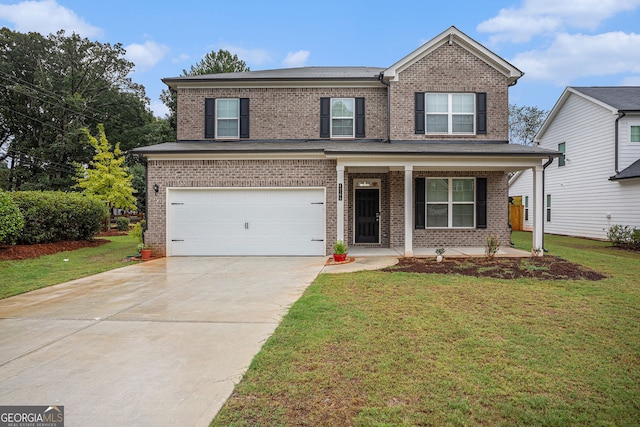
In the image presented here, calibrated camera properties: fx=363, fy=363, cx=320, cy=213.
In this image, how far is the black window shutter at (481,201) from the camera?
1250 centimetres

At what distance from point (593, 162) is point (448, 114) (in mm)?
9114

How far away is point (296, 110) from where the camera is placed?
13.3 meters

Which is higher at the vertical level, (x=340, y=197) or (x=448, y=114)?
(x=448, y=114)

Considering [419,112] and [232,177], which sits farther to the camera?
[419,112]

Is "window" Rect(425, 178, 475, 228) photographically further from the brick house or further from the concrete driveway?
the concrete driveway

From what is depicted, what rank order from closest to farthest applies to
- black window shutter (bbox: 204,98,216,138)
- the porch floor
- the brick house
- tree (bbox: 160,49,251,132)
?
the porch floor, the brick house, black window shutter (bbox: 204,98,216,138), tree (bbox: 160,49,251,132)

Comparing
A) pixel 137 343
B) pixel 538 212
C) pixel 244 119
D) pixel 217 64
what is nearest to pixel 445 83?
pixel 538 212

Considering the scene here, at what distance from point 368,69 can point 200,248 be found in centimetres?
1007

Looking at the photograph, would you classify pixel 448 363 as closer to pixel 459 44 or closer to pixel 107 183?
pixel 459 44

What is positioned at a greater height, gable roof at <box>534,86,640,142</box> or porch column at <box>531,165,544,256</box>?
gable roof at <box>534,86,640,142</box>

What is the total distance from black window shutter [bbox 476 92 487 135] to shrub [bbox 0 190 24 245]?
15380 millimetres

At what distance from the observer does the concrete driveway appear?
2967mm

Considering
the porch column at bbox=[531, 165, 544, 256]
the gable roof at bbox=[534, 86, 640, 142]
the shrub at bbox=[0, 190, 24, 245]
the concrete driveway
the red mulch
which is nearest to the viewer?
the concrete driveway

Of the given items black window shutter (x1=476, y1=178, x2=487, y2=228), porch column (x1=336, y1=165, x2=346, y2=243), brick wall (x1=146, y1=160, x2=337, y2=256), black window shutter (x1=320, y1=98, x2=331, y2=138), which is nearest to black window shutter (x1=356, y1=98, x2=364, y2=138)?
black window shutter (x1=320, y1=98, x2=331, y2=138)
